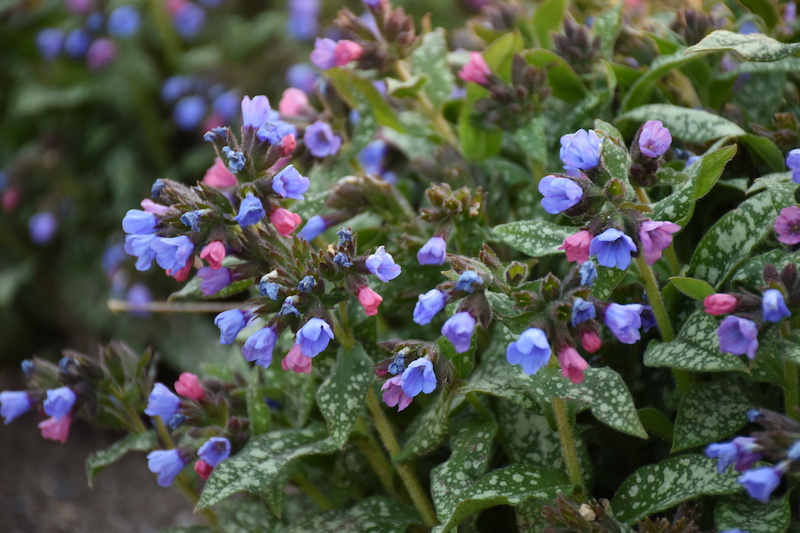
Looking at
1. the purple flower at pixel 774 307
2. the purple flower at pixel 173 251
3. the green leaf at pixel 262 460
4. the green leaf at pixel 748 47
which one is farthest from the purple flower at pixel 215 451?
the green leaf at pixel 748 47

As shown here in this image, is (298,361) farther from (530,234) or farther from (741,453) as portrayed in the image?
(741,453)

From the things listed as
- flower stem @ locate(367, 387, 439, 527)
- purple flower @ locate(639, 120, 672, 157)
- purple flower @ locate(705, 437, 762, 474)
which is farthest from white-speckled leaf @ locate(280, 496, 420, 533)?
purple flower @ locate(639, 120, 672, 157)

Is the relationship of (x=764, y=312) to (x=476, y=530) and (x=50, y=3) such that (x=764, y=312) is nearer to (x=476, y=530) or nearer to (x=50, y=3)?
(x=476, y=530)

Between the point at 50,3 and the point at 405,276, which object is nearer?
the point at 405,276

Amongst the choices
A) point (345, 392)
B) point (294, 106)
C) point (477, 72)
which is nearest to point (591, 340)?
point (345, 392)

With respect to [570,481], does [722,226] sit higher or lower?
higher

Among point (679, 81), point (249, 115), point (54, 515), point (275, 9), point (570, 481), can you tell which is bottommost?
point (54, 515)

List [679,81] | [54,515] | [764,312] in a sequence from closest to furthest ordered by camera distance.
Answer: [764,312]
[679,81]
[54,515]

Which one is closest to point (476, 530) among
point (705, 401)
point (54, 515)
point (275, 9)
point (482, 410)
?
point (482, 410)

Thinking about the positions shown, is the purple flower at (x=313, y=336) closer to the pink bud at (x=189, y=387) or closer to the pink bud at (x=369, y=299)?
the pink bud at (x=369, y=299)
